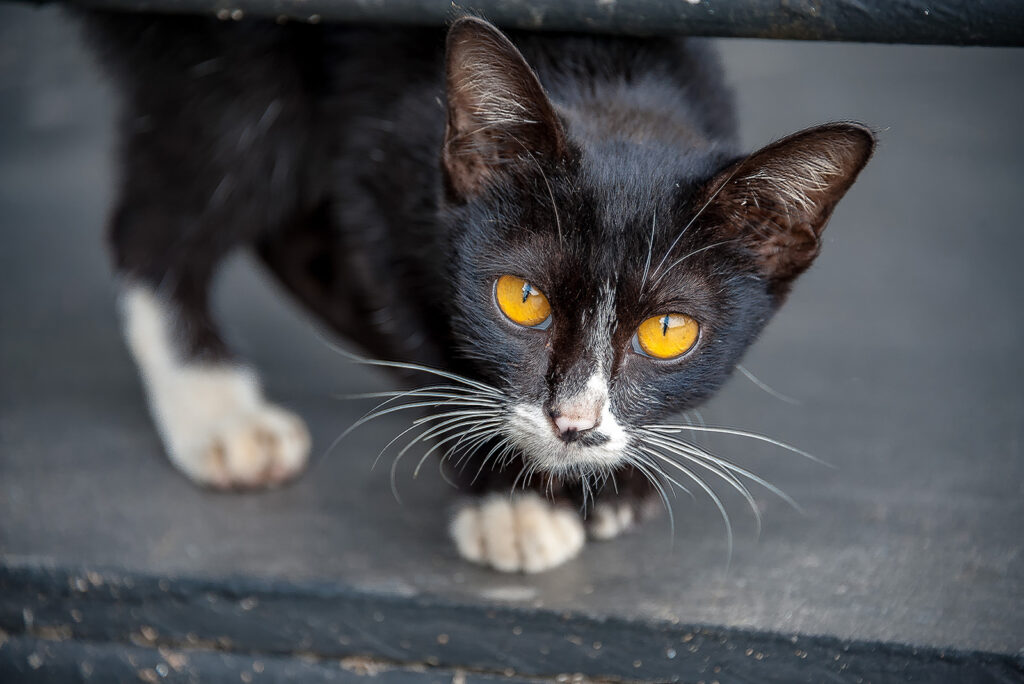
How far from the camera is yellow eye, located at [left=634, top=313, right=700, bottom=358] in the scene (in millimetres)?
1344

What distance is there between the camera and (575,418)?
4.20ft

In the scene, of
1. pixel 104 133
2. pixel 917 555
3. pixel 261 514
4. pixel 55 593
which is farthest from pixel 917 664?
pixel 104 133

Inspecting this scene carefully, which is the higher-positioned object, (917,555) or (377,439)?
(917,555)

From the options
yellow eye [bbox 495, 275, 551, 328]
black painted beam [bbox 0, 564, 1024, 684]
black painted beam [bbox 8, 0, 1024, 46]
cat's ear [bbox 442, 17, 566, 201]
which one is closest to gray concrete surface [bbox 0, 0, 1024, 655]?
black painted beam [bbox 0, 564, 1024, 684]

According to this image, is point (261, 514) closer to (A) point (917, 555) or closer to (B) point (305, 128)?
(B) point (305, 128)

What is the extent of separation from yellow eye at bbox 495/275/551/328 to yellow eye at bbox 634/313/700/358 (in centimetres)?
12

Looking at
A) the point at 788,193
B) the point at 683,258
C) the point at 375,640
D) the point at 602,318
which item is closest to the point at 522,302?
the point at 602,318

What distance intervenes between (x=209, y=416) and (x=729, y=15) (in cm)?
106

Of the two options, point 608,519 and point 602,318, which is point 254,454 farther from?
point 602,318

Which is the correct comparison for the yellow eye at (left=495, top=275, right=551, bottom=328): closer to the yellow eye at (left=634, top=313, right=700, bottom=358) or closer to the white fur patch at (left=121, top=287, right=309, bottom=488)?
the yellow eye at (left=634, top=313, right=700, bottom=358)

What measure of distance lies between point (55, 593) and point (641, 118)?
1081 millimetres

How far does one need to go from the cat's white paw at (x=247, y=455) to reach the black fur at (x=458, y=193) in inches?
8.3

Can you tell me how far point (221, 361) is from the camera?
1.89 meters

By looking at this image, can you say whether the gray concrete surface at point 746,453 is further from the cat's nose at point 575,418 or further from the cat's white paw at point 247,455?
the cat's nose at point 575,418
